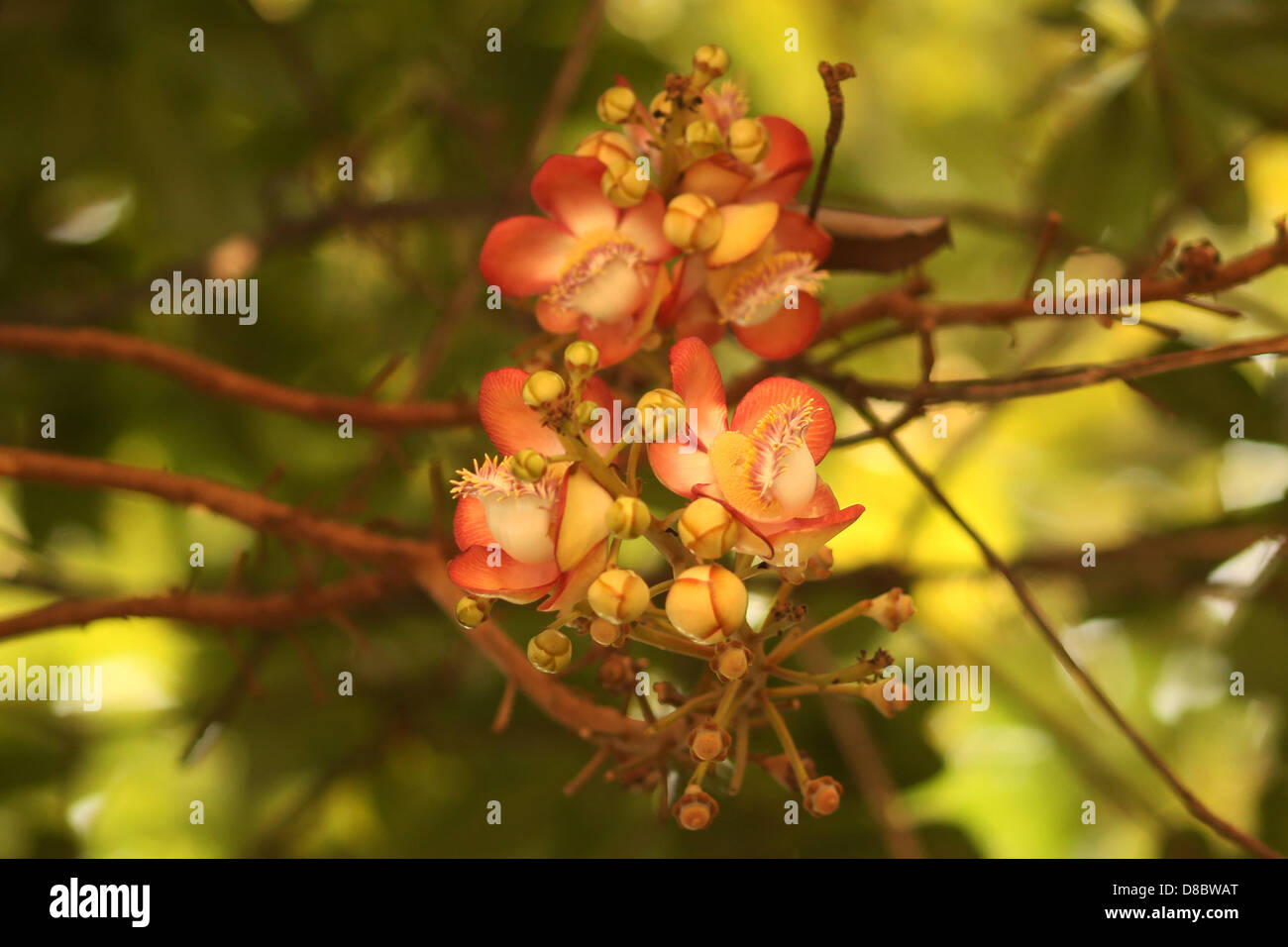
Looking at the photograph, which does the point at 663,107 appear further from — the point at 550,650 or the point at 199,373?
the point at 199,373

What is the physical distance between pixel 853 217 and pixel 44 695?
132 centimetres

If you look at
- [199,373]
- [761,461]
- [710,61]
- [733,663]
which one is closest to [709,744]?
[733,663]

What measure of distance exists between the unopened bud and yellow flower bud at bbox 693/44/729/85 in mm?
364

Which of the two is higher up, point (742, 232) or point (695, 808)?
point (742, 232)

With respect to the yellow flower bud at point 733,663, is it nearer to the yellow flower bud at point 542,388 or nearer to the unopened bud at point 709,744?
the unopened bud at point 709,744

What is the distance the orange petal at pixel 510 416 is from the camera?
1.89 ft

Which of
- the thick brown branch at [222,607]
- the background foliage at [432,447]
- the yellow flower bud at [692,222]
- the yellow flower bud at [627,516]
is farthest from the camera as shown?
the background foliage at [432,447]

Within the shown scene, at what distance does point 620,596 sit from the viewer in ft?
1.64

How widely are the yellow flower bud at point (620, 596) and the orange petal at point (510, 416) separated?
0.10 meters

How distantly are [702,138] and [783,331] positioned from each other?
0.43 ft

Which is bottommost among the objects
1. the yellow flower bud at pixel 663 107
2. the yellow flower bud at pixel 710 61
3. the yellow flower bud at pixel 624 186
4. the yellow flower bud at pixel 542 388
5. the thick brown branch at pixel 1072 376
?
the yellow flower bud at pixel 542 388

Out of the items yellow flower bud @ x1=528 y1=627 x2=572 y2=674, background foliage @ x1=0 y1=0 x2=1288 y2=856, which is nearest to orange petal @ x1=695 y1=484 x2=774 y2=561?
yellow flower bud @ x1=528 y1=627 x2=572 y2=674

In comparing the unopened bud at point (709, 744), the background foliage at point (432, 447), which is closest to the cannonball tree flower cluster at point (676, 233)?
the unopened bud at point (709, 744)

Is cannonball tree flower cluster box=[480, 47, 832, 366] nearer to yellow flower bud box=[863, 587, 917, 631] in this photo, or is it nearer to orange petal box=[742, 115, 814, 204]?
orange petal box=[742, 115, 814, 204]
